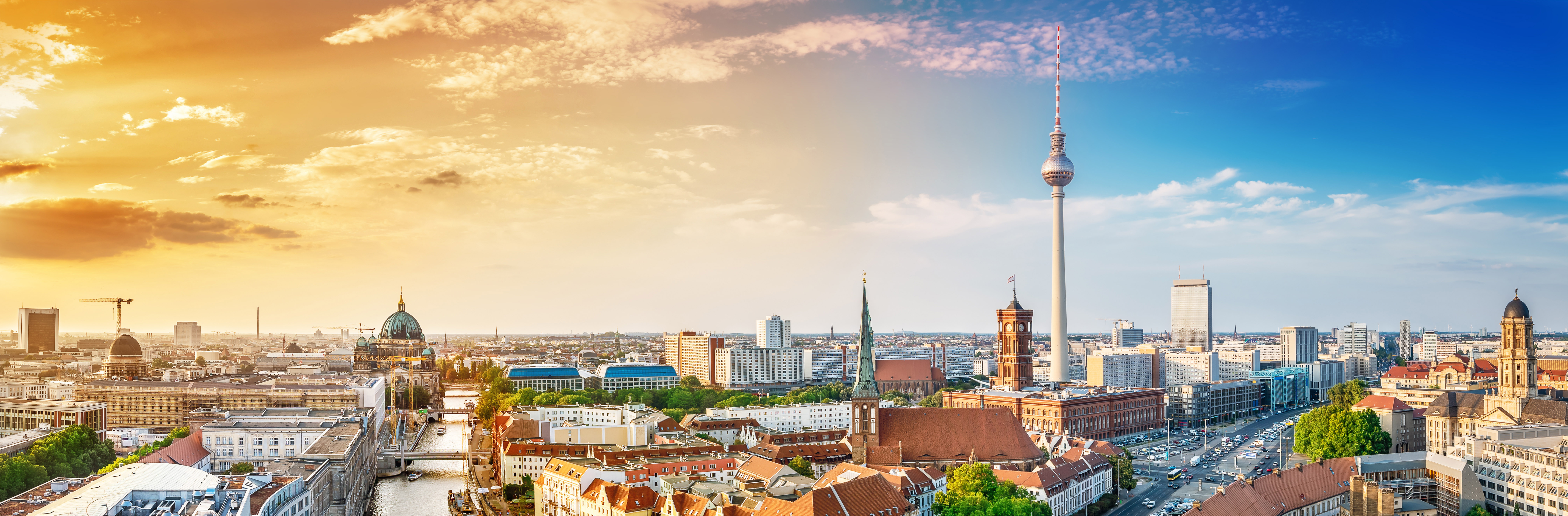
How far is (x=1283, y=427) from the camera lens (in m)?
72.3

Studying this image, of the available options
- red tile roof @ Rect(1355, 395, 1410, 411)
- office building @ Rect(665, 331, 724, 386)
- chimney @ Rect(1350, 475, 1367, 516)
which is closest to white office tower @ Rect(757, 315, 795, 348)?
office building @ Rect(665, 331, 724, 386)

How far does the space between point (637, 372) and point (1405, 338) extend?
446ft

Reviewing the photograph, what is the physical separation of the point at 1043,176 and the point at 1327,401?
43.6m

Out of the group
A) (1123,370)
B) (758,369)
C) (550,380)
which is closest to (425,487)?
(550,380)

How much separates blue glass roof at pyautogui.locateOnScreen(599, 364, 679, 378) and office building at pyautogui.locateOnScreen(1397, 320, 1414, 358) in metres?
127

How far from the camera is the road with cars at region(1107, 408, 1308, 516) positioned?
143ft

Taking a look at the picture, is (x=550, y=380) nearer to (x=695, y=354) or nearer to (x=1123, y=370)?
(x=695, y=354)

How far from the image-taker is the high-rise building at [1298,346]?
14162 cm

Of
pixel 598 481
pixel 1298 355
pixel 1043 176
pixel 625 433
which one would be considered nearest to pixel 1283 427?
pixel 1043 176

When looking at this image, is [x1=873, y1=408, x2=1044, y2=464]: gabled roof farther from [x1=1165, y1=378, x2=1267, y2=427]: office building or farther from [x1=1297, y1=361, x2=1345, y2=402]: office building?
[x1=1297, y1=361, x2=1345, y2=402]: office building

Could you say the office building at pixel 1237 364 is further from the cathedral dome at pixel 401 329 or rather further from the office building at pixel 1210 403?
the cathedral dome at pixel 401 329

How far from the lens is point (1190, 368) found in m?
113

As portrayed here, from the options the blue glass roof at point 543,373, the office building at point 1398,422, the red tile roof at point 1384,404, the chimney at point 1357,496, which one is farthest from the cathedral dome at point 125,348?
the red tile roof at point 1384,404

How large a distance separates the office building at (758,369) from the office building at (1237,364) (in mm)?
47941
